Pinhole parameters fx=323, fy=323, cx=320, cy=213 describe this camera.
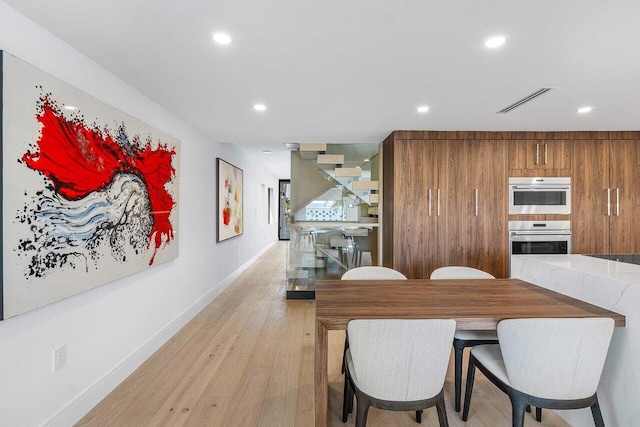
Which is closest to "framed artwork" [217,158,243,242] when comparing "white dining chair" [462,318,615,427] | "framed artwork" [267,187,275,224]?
"framed artwork" [267,187,275,224]

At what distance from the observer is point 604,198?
12.8 feet

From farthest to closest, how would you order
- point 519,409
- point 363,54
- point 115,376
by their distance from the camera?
1. point 115,376
2. point 363,54
3. point 519,409

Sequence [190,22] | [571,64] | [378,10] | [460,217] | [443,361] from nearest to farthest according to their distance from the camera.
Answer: [443,361]
[378,10]
[190,22]
[571,64]
[460,217]

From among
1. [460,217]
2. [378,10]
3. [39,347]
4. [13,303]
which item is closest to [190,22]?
[378,10]

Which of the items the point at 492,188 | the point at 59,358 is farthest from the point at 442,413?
the point at 492,188

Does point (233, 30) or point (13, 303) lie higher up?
point (233, 30)

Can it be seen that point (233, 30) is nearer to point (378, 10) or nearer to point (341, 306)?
point (378, 10)

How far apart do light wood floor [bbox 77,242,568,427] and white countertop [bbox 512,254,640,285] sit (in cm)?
97

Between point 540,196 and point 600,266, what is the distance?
2.26 meters

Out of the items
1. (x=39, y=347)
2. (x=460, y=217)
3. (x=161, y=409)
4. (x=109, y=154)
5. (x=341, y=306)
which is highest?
(x=109, y=154)

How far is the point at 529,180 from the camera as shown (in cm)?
389

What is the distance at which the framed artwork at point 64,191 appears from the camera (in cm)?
151

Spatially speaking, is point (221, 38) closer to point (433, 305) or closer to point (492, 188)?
point (433, 305)

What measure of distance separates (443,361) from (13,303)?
6.56ft
